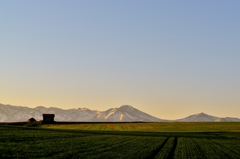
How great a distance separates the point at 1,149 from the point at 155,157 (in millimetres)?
14635

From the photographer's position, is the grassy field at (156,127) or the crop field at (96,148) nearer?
the crop field at (96,148)

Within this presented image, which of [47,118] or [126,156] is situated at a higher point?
[47,118]

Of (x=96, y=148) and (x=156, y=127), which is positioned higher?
(x=156, y=127)

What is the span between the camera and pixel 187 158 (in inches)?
1358

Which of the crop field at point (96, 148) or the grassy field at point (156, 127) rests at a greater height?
the grassy field at point (156, 127)

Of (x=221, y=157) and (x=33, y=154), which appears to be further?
(x=221, y=157)

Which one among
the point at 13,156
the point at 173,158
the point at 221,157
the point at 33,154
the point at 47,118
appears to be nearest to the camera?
the point at 13,156

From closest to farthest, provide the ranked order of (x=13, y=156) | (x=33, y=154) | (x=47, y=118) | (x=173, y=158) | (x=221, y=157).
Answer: (x=13, y=156), (x=33, y=154), (x=173, y=158), (x=221, y=157), (x=47, y=118)

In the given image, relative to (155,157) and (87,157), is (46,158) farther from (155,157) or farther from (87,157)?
(155,157)

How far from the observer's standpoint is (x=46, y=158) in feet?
90.6

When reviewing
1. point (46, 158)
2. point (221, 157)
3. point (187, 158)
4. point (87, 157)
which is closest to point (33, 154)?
point (46, 158)

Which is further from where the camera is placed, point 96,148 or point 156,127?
point 156,127

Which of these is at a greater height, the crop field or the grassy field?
the grassy field

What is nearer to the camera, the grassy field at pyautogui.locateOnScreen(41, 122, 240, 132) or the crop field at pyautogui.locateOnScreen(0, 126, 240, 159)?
the crop field at pyautogui.locateOnScreen(0, 126, 240, 159)
